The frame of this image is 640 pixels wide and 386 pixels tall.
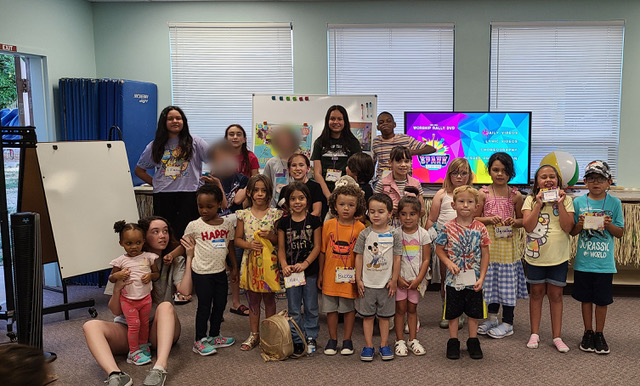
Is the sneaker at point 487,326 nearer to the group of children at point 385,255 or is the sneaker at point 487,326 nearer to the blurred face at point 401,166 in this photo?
the group of children at point 385,255

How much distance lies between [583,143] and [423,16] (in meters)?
2.01

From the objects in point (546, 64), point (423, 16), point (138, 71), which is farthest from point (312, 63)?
point (546, 64)

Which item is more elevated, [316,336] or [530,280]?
[530,280]

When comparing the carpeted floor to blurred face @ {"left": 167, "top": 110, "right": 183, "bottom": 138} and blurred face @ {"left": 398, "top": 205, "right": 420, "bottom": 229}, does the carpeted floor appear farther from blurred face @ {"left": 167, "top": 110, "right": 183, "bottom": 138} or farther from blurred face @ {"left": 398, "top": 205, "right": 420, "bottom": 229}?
blurred face @ {"left": 167, "top": 110, "right": 183, "bottom": 138}

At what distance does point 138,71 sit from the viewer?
5.66 meters

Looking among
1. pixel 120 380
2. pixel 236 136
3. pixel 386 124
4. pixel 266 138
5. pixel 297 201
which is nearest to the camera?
pixel 120 380

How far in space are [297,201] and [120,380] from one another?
4.39 ft

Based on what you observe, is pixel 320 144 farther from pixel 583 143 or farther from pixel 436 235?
pixel 583 143

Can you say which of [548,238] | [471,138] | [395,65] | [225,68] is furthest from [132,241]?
[395,65]

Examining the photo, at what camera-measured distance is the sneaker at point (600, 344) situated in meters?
3.29

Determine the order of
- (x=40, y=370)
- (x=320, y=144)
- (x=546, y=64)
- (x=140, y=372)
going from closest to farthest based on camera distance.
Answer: (x=40, y=370)
(x=140, y=372)
(x=320, y=144)
(x=546, y=64)

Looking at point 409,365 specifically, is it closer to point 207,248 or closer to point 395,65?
point 207,248

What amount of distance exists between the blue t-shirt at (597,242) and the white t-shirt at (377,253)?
43.1 inches

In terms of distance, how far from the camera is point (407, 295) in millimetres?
3318
